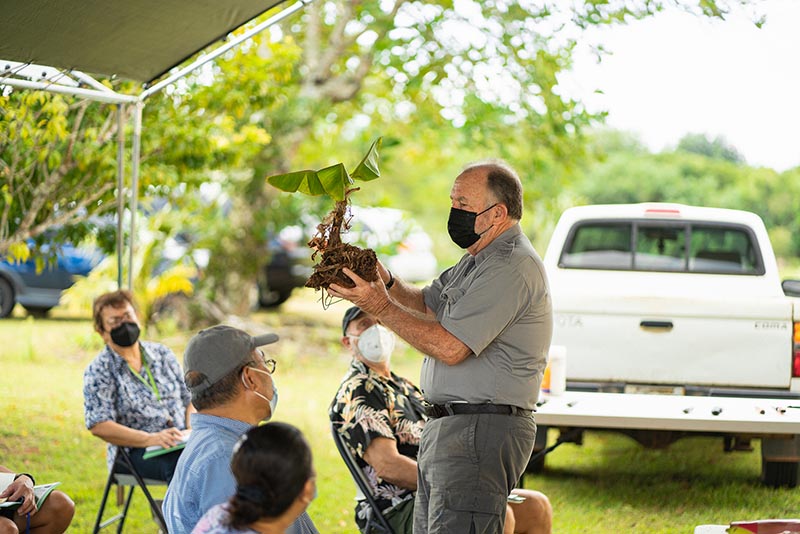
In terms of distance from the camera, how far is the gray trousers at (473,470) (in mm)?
3324

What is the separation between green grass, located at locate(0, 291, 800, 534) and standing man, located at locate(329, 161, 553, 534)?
261 centimetres

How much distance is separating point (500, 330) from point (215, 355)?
91cm

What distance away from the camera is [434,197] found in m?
27.8

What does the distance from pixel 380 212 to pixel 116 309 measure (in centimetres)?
740

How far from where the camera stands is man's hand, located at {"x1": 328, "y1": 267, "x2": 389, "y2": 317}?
3.27 m

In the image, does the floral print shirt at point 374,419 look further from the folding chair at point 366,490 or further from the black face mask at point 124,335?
the black face mask at point 124,335

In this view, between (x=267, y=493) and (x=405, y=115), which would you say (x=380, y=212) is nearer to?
(x=405, y=115)

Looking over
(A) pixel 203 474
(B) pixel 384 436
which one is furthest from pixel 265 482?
(B) pixel 384 436

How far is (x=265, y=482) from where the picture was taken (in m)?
2.39

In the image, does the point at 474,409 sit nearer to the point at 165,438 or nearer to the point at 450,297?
the point at 450,297

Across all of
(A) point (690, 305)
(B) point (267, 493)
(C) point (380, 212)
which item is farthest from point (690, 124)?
(B) point (267, 493)

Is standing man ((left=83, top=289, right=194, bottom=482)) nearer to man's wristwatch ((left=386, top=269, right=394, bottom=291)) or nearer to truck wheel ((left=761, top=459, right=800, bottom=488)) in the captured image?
man's wristwatch ((left=386, top=269, right=394, bottom=291))

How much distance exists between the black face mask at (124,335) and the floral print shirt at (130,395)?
6cm

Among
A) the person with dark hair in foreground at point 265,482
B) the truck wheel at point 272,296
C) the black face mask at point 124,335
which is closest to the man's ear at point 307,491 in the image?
the person with dark hair in foreground at point 265,482
